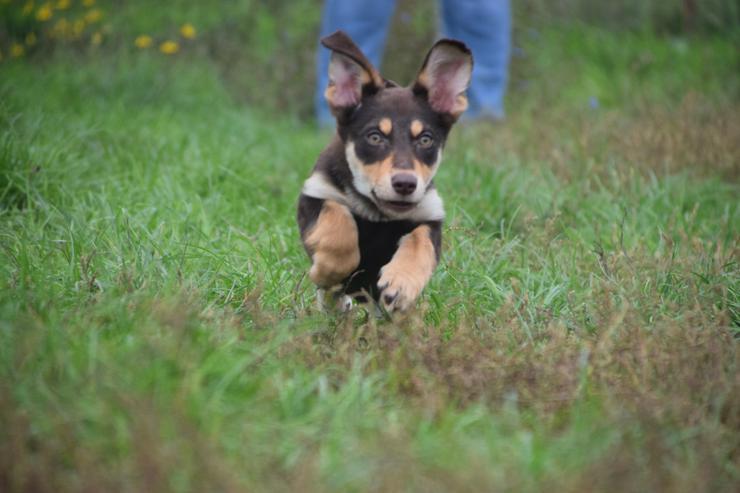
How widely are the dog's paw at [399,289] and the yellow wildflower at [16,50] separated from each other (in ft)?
16.6

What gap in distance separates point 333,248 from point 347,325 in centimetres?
29

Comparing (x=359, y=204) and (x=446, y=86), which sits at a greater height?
(x=446, y=86)

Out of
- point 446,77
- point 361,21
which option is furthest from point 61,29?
point 446,77

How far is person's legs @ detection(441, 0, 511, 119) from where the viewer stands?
22.4 ft

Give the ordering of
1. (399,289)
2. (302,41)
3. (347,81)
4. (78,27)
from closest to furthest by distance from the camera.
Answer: (399,289), (347,81), (78,27), (302,41)

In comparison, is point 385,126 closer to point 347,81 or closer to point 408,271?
point 347,81

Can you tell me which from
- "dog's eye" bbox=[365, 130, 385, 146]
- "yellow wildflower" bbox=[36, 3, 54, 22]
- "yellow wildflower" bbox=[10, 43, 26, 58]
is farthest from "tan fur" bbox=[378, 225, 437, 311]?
"yellow wildflower" bbox=[36, 3, 54, 22]

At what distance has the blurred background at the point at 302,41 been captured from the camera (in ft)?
25.4

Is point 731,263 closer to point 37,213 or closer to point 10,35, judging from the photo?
point 37,213

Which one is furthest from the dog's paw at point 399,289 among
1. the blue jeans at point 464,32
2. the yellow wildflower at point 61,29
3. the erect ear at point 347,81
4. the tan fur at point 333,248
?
the yellow wildflower at point 61,29

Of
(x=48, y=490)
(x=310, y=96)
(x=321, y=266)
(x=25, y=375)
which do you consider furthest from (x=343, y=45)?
(x=310, y=96)

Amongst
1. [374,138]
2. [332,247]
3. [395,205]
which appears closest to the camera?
[332,247]

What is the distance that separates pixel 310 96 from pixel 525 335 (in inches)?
201

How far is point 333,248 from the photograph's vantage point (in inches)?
126
